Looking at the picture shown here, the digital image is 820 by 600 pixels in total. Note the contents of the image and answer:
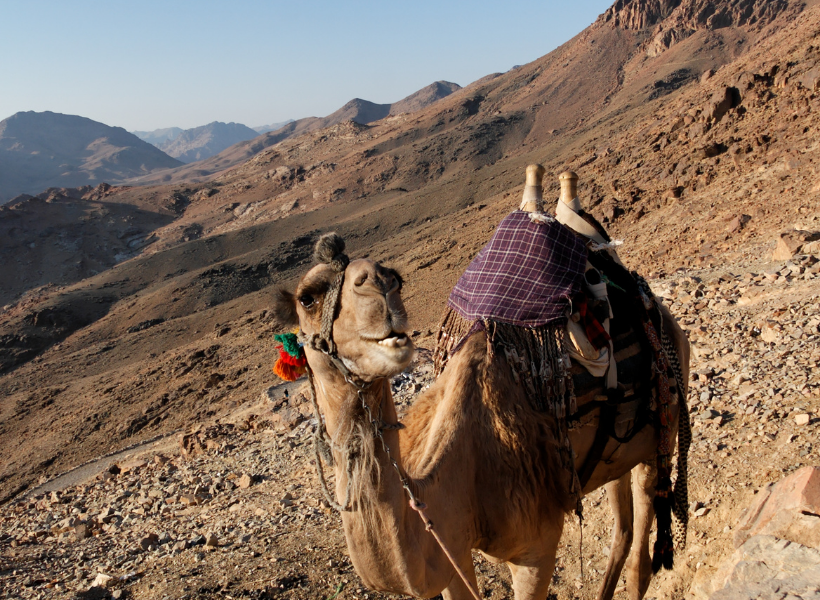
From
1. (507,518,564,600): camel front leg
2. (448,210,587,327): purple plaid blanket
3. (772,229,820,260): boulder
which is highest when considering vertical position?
(448,210,587,327): purple plaid blanket

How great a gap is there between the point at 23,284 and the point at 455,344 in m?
40.0

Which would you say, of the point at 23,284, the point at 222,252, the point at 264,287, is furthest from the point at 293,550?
the point at 23,284

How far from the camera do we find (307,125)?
118938 mm

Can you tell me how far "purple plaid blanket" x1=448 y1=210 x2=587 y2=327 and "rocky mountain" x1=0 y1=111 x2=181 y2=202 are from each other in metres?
97.0

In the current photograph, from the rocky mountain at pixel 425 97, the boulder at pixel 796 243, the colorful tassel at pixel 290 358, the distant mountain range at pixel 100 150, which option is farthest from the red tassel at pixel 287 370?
the rocky mountain at pixel 425 97

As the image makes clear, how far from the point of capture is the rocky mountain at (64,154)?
94.4 meters

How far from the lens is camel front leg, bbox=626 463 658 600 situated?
13.2 feet

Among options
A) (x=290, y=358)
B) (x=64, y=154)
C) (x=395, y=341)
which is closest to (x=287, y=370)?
(x=290, y=358)

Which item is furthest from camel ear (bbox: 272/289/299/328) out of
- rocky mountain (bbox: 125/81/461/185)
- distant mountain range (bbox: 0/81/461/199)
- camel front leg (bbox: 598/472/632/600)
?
rocky mountain (bbox: 125/81/461/185)

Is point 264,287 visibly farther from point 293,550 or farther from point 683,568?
point 683,568

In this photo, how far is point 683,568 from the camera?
158 inches

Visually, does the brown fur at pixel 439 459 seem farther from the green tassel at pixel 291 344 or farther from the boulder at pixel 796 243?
the boulder at pixel 796 243

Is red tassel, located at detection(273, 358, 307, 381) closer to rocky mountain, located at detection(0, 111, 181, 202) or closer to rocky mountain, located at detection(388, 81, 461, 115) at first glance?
rocky mountain, located at detection(0, 111, 181, 202)

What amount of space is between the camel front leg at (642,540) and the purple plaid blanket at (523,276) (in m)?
1.63
